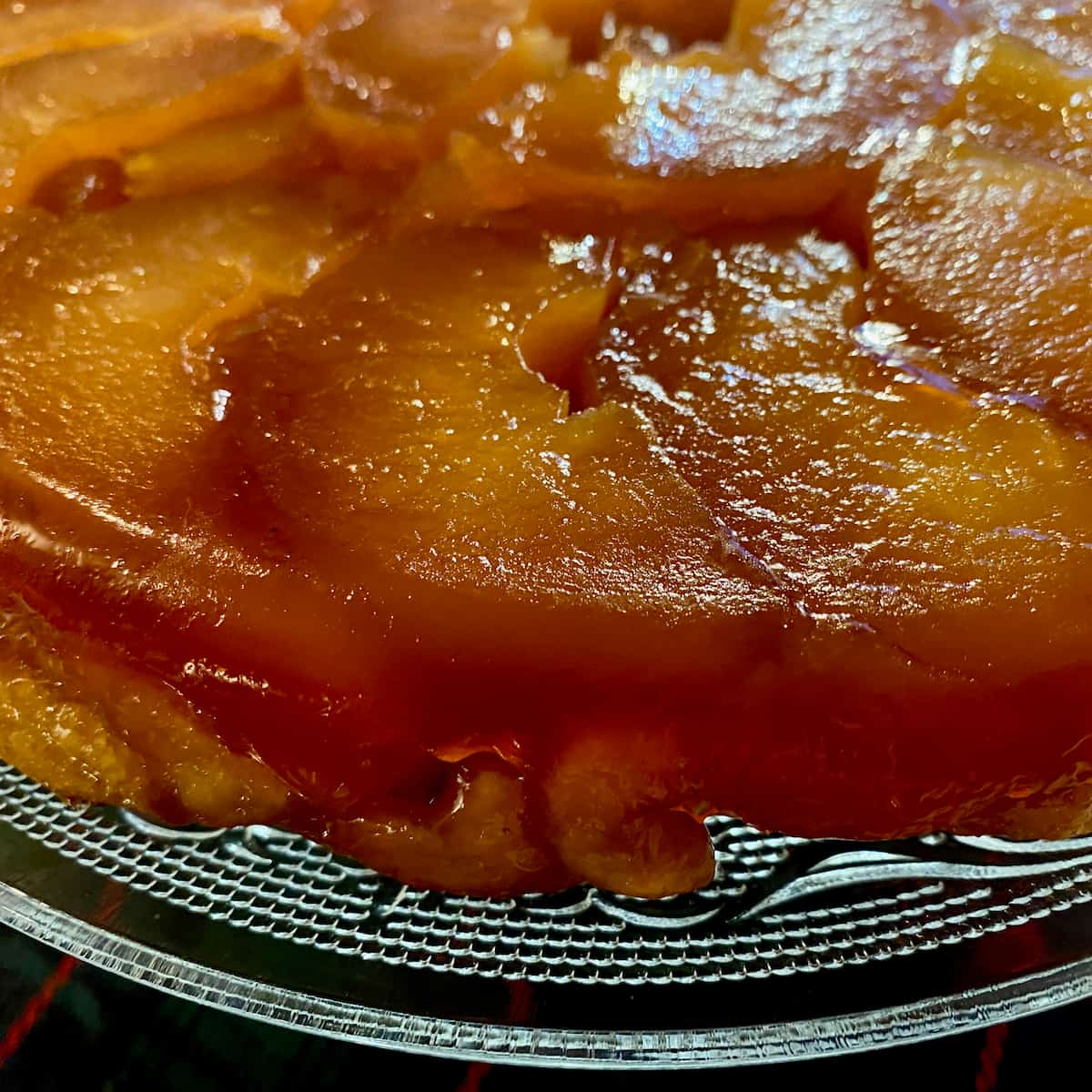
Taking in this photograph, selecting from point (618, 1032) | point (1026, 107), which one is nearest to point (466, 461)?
point (618, 1032)

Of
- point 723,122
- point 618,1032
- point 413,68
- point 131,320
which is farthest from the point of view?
point 413,68

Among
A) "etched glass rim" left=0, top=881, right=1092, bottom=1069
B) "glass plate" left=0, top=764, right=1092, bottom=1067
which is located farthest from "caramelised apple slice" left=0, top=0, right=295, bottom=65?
"etched glass rim" left=0, top=881, right=1092, bottom=1069

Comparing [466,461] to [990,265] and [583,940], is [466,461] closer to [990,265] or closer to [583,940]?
[583,940]

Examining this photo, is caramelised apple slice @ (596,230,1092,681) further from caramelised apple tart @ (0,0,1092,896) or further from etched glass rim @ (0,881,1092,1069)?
etched glass rim @ (0,881,1092,1069)

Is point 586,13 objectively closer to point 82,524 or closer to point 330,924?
point 82,524

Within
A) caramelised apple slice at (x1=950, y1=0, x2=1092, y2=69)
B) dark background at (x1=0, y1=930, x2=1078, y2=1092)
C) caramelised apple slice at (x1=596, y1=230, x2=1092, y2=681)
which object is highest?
caramelised apple slice at (x1=950, y1=0, x2=1092, y2=69)

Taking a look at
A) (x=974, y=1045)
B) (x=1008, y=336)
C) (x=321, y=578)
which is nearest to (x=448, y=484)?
(x=321, y=578)

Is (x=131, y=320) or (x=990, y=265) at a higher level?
(x=990, y=265)

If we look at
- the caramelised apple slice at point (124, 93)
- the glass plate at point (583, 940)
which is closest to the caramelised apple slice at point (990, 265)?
the glass plate at point (583, 940)
